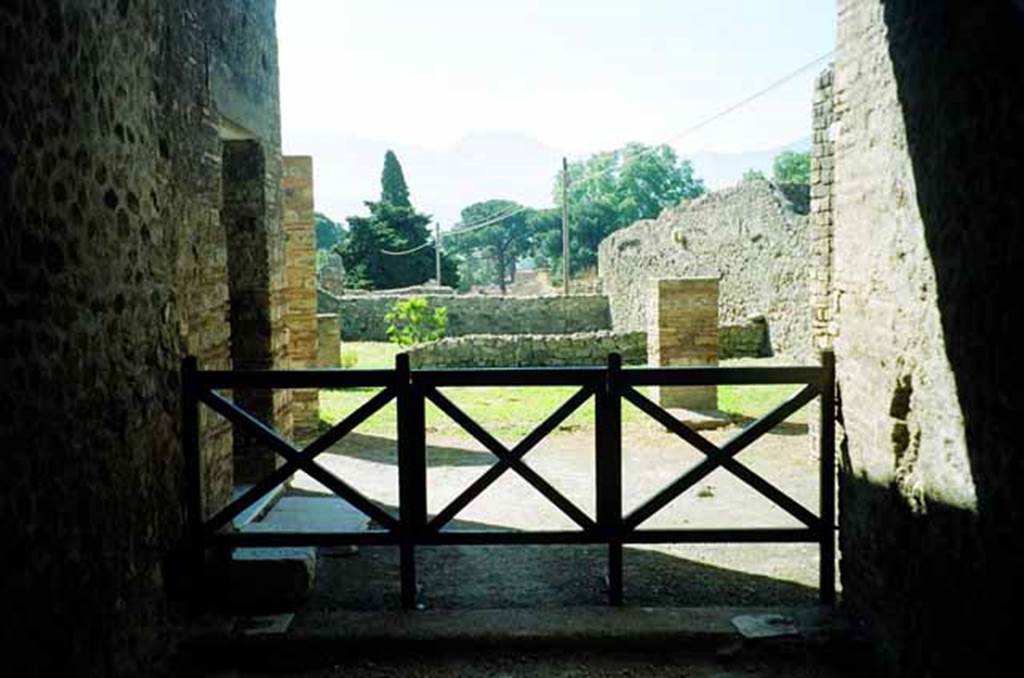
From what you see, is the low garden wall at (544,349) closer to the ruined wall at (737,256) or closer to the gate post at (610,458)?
the ruined wall at (737,256)

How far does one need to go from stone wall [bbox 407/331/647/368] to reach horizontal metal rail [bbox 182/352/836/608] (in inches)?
515

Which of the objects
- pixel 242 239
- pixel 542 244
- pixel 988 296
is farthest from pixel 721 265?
pixel 542 244

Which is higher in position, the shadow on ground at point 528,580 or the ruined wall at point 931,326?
the ruined wall at point 931,326

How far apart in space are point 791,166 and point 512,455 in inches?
2777

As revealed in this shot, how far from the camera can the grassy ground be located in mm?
11609

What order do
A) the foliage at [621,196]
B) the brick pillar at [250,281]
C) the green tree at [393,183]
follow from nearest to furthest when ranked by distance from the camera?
1. the brick pillar at [250,281]
2. the green tree at [393,183]
3. the foliage at [621,196]

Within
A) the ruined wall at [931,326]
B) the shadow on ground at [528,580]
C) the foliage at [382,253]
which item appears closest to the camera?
the ruined wall at [931,326]

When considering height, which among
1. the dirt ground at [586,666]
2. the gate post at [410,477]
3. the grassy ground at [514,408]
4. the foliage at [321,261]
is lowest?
the dirt ground at [586,666]

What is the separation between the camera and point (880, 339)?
4.27 m

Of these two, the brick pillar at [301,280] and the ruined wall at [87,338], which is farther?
the brick pillar at [301,280]

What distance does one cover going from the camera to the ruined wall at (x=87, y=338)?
2.83 metres

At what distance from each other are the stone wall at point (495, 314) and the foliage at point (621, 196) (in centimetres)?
3625

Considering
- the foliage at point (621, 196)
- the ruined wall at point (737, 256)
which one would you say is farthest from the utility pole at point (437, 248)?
the foliage at point (621, 196)

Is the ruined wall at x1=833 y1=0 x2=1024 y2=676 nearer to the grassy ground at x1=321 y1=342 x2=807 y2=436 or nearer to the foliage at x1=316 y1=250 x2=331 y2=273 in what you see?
the grassy ground at x1=321 y1=342 x2=807 y2=436
